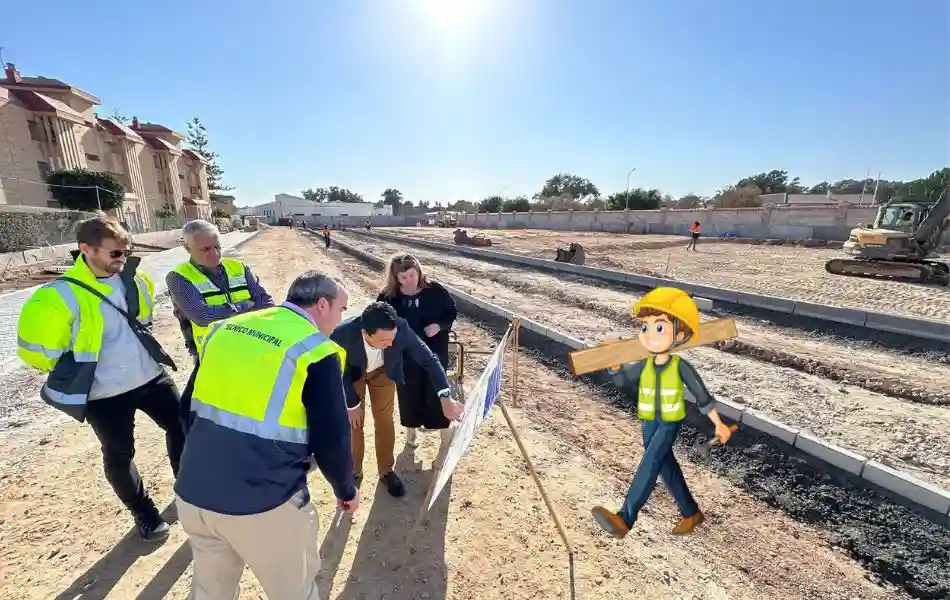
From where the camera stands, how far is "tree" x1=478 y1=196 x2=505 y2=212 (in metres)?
81.6

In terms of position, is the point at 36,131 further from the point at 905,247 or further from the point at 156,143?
the point at 905,247

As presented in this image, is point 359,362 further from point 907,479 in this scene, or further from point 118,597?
point 907,479

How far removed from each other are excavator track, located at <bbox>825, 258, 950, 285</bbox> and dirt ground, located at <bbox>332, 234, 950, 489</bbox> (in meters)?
9.39

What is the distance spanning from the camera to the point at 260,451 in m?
1.62

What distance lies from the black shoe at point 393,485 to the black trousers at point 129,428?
1474 mm

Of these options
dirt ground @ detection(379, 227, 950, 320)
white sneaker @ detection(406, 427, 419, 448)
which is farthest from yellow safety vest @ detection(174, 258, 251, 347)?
dirt ground @ detection(379, 227, 950, 320)

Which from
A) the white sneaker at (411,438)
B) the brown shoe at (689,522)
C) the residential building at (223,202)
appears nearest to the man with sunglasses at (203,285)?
the white sneaker at (411,438)

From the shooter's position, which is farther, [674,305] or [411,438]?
[411,438]

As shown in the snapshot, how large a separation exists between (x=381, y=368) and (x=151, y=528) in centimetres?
188

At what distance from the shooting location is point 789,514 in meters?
3.27

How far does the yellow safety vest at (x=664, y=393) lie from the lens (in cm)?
174

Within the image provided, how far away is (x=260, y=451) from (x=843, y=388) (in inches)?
259

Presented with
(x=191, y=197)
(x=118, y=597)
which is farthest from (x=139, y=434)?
(x=191, y=197)

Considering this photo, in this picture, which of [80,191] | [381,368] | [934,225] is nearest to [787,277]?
[934,225]
